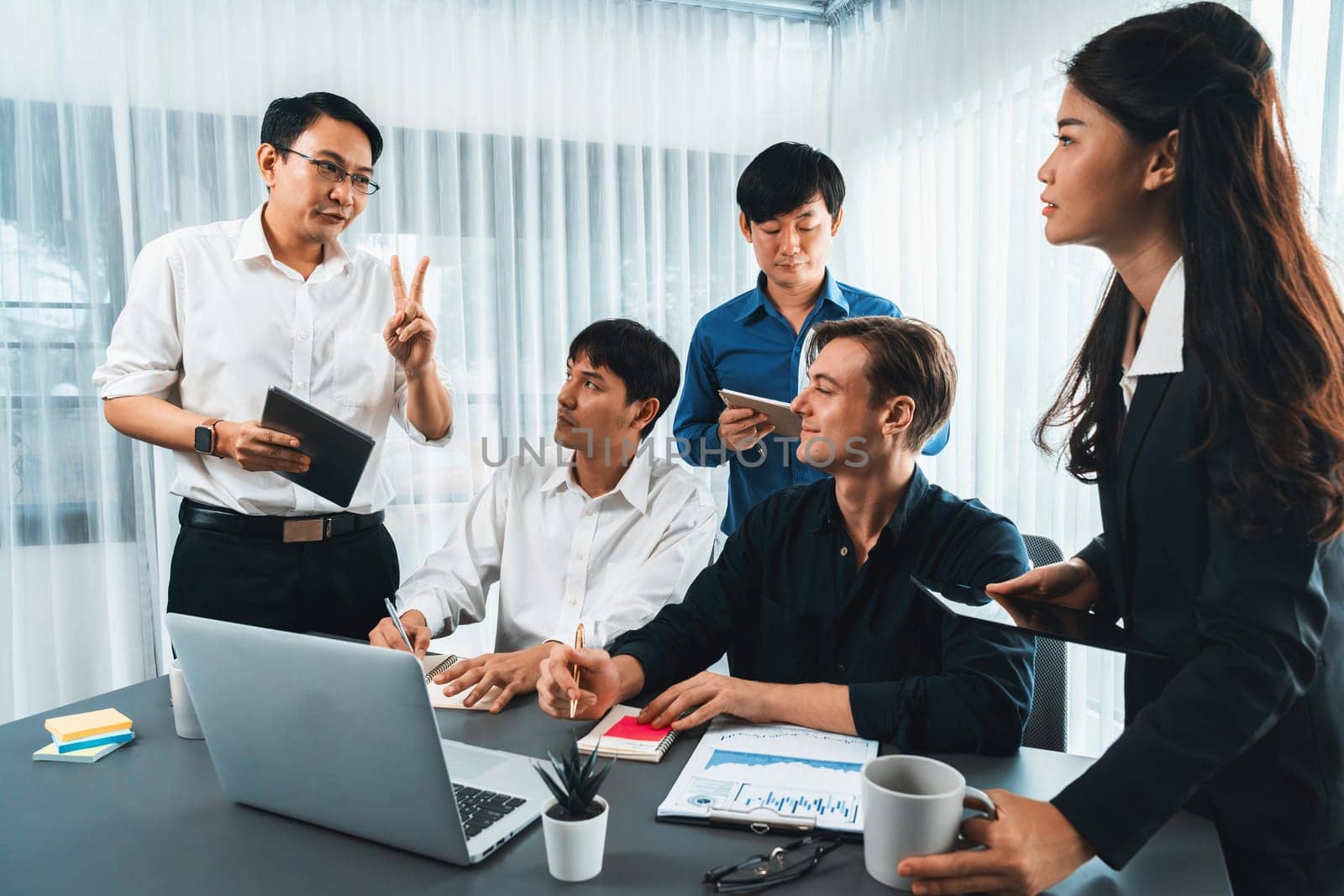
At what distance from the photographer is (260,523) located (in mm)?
2121

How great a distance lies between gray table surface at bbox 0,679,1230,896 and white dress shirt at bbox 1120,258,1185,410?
532 mm

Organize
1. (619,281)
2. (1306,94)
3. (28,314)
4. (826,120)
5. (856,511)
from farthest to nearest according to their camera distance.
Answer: (826,120), (619,281), (28,314), (1306,94), (856,511)

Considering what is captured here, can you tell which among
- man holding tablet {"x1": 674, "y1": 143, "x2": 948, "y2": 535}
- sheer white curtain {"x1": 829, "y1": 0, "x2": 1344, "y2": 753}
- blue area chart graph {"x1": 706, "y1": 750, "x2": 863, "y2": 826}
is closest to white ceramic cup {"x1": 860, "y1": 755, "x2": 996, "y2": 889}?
blue area chart graph {"x1": 706, "y1": 750, "x2": 863, "y2": 826}

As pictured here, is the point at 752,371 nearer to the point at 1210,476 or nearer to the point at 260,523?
the point at 260,523

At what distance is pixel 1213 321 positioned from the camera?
964mm

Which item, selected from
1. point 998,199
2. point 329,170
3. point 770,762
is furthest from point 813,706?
point 998,199

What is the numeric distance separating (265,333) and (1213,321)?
197 centimetres

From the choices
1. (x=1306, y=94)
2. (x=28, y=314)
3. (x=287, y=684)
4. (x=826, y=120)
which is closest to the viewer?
(x=287, y=684)

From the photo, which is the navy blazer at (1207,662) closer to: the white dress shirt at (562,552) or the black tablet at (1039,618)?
the black tablet at (1039,618)

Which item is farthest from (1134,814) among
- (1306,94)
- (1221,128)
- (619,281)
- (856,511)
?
(619,281)

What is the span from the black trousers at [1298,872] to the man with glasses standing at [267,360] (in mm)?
1838

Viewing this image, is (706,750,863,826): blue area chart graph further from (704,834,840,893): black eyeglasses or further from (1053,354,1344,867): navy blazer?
(1053,354,1344,867): navy blazer

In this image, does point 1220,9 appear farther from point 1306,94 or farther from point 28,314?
point 28,314

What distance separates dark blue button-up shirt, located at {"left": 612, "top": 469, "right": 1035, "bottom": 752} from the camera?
4.20ft
